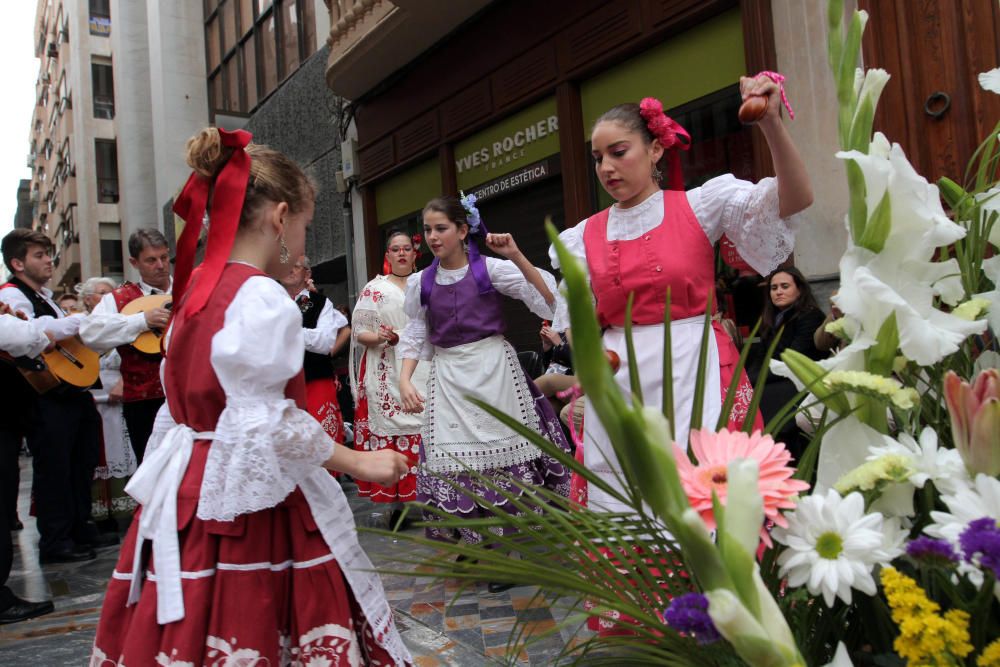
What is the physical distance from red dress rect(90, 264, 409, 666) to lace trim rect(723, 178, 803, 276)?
45.3 inches

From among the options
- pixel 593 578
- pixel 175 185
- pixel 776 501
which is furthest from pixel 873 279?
pixel 175 185

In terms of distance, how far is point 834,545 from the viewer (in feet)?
1.66

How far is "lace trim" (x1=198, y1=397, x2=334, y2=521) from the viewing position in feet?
5.55

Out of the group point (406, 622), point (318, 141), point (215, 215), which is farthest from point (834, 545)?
point (318, 141)

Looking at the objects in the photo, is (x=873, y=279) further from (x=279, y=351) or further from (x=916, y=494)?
(x=279, y=351)

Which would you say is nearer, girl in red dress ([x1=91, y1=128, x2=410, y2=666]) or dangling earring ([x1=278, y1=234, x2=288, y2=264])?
girl in red dress ([x1=91, y1=128, x2=410, y2=666])

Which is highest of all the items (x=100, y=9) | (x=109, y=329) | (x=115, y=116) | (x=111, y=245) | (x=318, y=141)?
(x=100, y=9)

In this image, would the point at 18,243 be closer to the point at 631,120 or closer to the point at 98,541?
the point at 98,541

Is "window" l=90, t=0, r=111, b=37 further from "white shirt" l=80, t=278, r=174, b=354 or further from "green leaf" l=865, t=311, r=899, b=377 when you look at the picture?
"green leaf" l=865, t=311, r=899, b=377

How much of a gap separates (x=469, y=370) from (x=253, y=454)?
2.34 metres

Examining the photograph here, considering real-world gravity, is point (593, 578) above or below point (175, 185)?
below

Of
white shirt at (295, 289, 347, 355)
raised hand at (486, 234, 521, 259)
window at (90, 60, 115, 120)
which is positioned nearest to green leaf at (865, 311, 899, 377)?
raised hand at (486, 234, 521, 259)

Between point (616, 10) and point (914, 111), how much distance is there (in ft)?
8.90

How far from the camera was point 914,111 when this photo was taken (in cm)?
420
